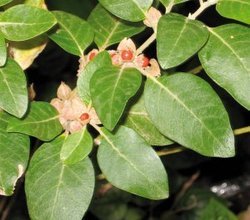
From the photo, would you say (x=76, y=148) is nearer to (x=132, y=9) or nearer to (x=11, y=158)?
(x=11, y=158)

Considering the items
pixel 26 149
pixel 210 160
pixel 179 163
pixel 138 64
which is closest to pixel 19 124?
pixel 26 149

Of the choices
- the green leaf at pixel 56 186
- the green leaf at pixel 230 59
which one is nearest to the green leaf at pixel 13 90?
the green leaf at pixel 56 186

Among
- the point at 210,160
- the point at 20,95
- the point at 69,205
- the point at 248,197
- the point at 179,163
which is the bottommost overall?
the point at 248,197

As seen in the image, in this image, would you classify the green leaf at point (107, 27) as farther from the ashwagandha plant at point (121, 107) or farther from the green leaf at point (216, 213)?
the green leaf at point (216, 213)

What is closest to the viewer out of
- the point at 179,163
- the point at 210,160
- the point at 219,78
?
the point at 219,78

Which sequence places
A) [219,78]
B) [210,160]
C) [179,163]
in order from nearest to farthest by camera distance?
[219,78] < [179,163] < [210,160]

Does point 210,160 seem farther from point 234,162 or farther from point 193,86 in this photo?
point 193,86

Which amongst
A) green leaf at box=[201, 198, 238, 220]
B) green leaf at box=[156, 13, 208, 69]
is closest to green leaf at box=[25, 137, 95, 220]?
green leaf at box=[156, 13, 208, 69]

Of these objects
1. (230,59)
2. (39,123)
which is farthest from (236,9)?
(39,123)
